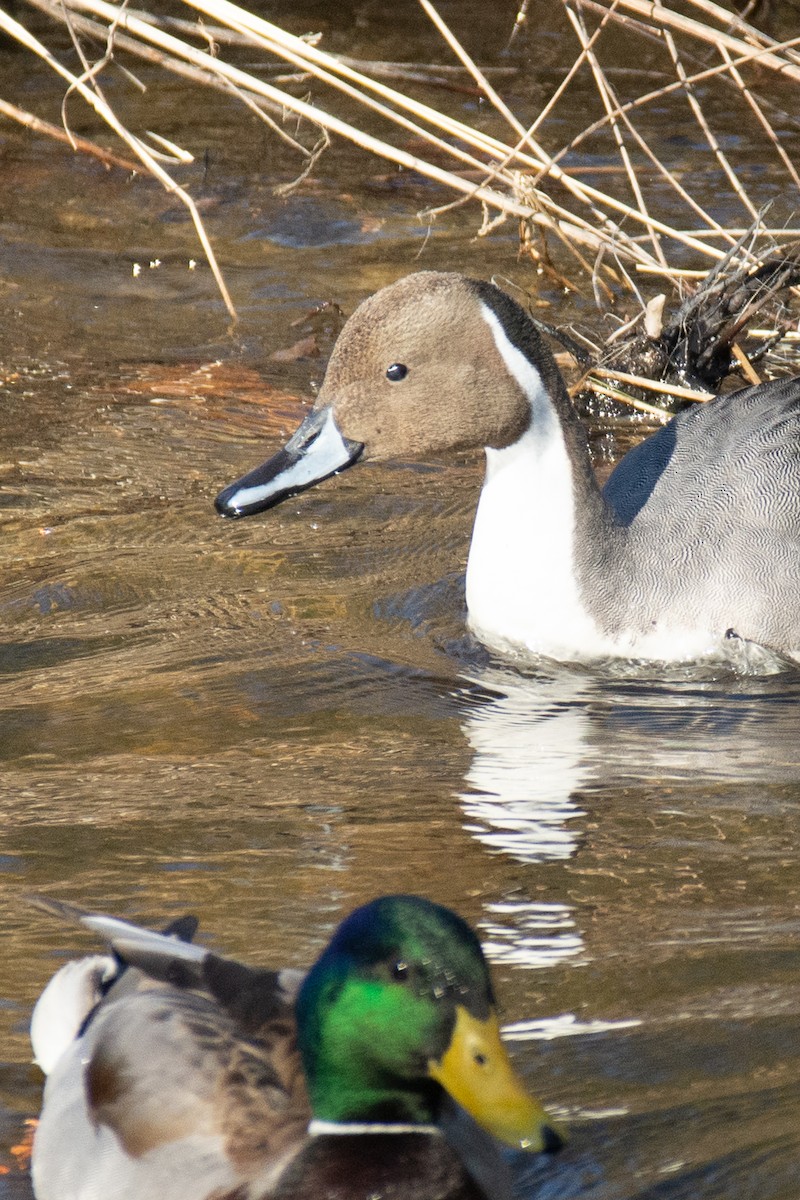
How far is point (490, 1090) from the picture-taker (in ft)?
7.60

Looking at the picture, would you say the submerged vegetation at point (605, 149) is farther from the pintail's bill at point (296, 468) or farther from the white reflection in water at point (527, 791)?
the white reflection in water at point (527, 791)

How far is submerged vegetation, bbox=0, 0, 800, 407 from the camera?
17.9ft

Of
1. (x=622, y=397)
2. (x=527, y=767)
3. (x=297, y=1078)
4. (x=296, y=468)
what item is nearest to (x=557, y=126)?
(x=622, y=397)

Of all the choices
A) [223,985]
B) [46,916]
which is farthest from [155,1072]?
[46,916]

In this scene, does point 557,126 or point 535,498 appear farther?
point 557,126

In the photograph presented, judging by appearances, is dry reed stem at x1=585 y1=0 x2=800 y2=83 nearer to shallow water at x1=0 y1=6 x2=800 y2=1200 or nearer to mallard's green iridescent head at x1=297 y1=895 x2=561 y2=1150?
shallow water at x1=0 y1=6 x2=800 y2=1200

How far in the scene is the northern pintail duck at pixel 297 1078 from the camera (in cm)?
232

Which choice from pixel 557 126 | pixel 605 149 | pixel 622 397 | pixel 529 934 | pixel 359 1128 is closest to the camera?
pixel 359 1128

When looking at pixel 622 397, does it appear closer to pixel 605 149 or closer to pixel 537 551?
pixel 537 551

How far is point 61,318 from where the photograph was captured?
283 inches

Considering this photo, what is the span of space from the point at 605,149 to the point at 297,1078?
7.01 metres

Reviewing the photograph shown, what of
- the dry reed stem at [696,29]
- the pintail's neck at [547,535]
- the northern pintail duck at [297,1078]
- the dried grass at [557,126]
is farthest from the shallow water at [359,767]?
the dry reed stem at [696,29]

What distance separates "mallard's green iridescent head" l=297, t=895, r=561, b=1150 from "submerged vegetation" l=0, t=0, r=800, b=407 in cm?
318

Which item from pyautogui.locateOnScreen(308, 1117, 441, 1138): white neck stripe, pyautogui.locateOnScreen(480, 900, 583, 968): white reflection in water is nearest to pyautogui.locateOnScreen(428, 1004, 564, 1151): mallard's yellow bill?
pyautogui.locateOnScreen(308, 1117, 441, 1138): white neck stripe
